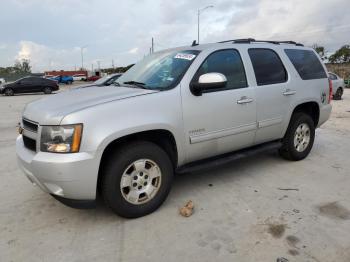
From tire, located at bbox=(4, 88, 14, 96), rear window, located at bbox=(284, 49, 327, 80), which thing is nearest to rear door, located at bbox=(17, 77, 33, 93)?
tire, located at bbox=(4, 88, 14, 96)

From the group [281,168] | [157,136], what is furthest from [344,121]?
[157,136]

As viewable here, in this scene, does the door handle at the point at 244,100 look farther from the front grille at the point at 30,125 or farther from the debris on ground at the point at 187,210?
the front grille at the point at 30,125

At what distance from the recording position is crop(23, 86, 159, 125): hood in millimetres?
3053

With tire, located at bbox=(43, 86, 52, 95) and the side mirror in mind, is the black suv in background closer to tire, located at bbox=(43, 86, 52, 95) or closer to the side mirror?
tire, located at bbox=(43, 86, 52, 95)

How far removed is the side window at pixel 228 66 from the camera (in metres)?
3.95

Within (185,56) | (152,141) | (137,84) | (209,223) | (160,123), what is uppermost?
(185,56)

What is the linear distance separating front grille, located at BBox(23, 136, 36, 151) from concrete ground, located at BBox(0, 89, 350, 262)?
771mm

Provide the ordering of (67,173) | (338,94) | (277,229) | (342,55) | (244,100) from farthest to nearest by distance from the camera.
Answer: (342,55) < (338,94) < (244,100) < (277,229) < (67,173)

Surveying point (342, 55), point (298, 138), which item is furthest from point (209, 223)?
point (342, 55)

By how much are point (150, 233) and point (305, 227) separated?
1485mm

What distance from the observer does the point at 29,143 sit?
3.38 metres

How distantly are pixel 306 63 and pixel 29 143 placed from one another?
164 inches

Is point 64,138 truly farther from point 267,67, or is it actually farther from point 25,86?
point 25,86

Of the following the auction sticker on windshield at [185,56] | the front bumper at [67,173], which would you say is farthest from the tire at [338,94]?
the front bumper at [67,173]
